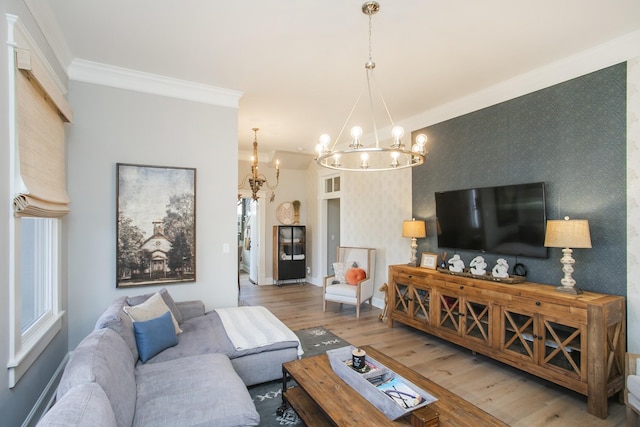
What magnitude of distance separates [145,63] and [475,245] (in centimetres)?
406

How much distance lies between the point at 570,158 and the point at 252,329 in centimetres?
343

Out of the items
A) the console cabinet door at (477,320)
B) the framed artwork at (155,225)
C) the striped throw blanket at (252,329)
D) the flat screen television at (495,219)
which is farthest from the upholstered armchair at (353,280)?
the framed artwork at (155,225)

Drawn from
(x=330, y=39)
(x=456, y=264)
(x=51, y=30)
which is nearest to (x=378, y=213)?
(x=456, y=264)

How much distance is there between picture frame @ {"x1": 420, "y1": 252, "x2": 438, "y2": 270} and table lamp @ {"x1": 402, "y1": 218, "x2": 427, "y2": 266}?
0.13 metres

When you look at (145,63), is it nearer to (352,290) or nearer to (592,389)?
(352,290)

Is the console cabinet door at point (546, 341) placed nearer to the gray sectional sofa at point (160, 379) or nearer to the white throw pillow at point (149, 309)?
the gray sectional sofa at point (160, 379)

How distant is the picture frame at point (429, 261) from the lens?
420 cm

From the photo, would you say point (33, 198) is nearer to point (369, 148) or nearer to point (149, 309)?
point (149, 309)

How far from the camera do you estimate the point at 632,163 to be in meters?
2.65

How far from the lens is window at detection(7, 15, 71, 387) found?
74.0 inches

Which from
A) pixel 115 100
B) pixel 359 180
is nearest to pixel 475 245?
pixel 359 180

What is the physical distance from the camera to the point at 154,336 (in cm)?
253

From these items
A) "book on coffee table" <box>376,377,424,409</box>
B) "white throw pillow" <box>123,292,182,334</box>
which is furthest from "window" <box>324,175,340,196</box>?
"book on coffee table" <box>376,377,424,409</box>

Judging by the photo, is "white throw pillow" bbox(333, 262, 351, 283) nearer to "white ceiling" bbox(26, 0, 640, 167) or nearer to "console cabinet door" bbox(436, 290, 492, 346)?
"console cabinet door" bbox(436, 290, 492, 346)
